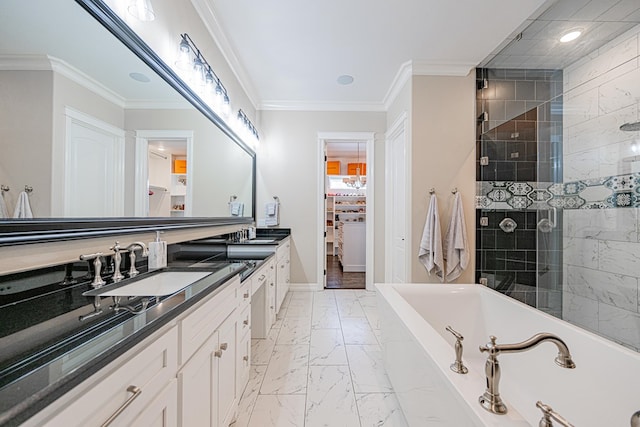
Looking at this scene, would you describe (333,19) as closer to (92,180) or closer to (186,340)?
(92,180)

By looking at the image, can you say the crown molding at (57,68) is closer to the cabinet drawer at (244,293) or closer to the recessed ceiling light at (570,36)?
the cabinet drawer at (244,293)

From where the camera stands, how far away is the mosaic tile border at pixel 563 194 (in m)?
1.95

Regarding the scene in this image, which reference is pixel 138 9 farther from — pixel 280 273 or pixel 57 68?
pixel 280 273

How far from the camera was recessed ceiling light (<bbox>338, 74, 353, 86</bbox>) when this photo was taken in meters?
3.30

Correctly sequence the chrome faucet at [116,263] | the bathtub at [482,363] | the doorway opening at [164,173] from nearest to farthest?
the bathtub at [482,363] < the chrome faucet at [116,263] < the doorway opening at [164,173]

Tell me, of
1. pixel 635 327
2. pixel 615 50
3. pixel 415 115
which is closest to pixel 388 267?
pixel 415 115

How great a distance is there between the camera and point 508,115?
280 cm

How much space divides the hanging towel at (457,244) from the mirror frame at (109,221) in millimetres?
2496

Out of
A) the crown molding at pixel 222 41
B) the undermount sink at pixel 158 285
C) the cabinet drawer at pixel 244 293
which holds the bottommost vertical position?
the cabinet drawer at pixel 244 293

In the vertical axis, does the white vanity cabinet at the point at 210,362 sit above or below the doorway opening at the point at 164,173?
below

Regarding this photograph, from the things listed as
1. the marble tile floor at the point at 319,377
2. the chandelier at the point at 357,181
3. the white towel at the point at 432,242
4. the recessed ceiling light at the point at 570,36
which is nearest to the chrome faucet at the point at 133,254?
the marble tile floor at the point at 319,377

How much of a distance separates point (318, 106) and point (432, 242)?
2579 millimetres

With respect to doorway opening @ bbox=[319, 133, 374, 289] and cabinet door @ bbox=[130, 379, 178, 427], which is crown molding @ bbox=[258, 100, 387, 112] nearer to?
doorway opening @ bbox=[319, 133, 374, 289]

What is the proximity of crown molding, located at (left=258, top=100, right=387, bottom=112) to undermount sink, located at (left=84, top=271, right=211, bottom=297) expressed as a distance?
10.4ft
